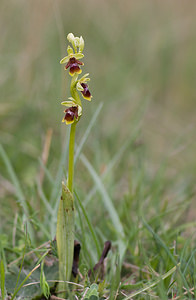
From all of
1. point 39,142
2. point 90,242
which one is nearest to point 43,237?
point 90,242

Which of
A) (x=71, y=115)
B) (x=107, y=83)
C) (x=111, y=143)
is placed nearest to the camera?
(x=71, y=115)

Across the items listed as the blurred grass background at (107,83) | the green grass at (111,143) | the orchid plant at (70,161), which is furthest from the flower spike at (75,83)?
the blurred grass background at (107,83)

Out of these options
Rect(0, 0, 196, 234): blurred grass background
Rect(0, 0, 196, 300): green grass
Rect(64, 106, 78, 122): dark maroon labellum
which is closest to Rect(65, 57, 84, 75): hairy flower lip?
Rect(64, 106, 78, 122): dark maroon labellum

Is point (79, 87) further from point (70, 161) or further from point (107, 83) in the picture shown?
point (107, 83)

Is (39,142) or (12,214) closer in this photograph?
(12,214)

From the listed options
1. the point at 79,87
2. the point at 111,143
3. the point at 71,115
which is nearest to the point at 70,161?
the point at 71,115

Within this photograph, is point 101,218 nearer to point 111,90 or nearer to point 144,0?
point 111,90
